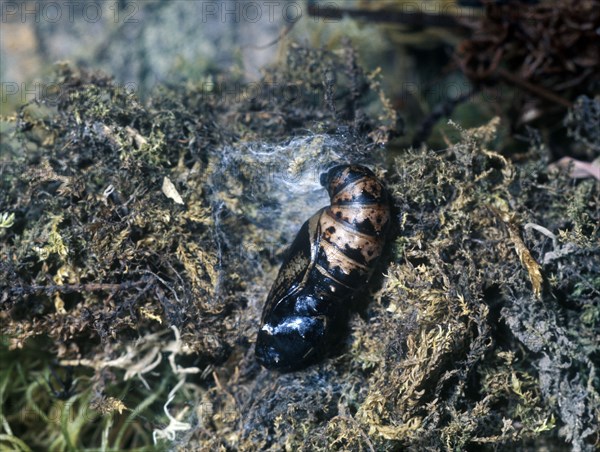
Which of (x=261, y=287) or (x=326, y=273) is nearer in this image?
(x=326, y=273)

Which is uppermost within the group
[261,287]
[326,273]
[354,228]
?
[354,228]


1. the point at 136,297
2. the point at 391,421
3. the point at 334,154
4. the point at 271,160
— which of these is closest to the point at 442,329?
the point at 391,421

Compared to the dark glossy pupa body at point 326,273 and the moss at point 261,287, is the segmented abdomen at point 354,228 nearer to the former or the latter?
the dark glossy pupa body at point 326,273

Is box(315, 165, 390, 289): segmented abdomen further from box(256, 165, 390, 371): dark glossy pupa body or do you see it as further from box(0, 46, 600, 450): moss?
box(0, 46, 600, 450): moss

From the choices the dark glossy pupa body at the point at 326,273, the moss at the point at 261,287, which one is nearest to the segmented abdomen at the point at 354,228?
the dark glossy pupa body at the point at 326,273

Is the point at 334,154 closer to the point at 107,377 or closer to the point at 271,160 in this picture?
the point at 271,160

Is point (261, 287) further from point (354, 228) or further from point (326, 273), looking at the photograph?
point (354, 228)

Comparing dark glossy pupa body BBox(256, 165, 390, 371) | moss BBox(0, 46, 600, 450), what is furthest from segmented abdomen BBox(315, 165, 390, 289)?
moss BBox(0, 46, 600, 450)

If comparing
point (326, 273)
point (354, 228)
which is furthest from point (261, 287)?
point (354, 228)
